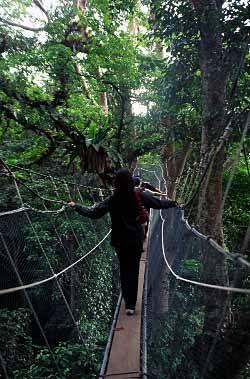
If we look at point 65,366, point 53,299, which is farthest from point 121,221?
point 65,366

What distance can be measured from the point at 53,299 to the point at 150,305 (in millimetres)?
708

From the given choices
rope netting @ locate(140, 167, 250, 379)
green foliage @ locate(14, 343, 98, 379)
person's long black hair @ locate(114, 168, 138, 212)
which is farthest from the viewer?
green foliage @ locate(14, 343, 98, 379)

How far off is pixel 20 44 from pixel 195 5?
2.10m

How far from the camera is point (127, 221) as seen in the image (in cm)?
167

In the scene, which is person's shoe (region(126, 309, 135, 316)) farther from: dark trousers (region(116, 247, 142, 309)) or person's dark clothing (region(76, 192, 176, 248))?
person's dark clothing (region(76, 192, 176, 248))

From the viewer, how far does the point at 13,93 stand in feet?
9.45

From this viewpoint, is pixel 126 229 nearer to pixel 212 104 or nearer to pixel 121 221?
pixel 121 221

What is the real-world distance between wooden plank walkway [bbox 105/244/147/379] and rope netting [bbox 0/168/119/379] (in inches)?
8.8

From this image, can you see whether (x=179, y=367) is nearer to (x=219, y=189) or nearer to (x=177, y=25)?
(x=219, y=189)

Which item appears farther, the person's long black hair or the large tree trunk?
the large tree trunk

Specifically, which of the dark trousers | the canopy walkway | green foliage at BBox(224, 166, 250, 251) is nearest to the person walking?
the dark trousers

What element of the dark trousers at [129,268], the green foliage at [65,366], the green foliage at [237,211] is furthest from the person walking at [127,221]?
the green foliage at [237,211]

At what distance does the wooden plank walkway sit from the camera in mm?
1278

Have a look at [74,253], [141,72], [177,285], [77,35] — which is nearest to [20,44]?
[77,35]
